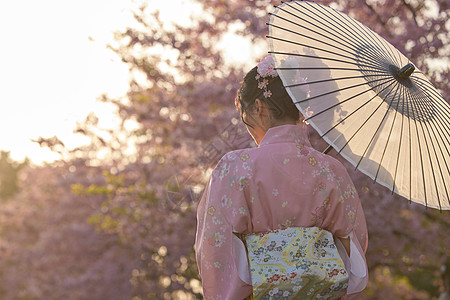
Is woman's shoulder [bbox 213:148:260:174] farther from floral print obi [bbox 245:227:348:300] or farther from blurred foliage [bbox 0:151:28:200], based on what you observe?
blurred foliage [bbox 0:151:28:200]

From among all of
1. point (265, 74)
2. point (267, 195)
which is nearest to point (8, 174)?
point (265, 74)

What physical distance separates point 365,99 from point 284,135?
39cm

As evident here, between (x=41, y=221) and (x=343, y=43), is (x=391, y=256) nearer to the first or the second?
(x=343, y=43)

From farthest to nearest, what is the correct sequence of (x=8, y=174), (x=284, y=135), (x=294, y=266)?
(x=8, y=174) → (x=284, y=135) → (x=294, y=266)

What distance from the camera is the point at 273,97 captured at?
7.08ft

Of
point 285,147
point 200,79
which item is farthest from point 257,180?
point 200,79

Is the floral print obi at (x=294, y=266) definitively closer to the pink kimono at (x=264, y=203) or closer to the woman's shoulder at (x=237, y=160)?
the pink kimono at (x=264, y=203)

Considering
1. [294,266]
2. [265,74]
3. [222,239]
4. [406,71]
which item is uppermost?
[265,74]

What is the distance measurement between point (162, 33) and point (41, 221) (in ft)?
20.7

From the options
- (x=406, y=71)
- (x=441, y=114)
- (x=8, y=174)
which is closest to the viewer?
(x=406, y=71)

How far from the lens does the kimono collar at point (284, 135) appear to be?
212 cm

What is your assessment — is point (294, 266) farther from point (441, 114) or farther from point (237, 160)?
point (441, 114)

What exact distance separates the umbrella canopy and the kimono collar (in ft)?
0.25

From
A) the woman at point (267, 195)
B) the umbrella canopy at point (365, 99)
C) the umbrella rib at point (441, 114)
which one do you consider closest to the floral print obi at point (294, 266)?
the woman at point (267, 195)
